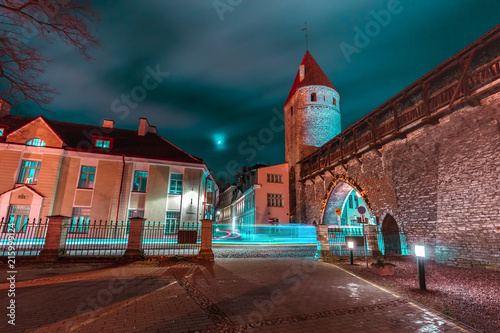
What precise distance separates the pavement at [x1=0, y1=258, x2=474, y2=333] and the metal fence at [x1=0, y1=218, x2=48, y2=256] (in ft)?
15.2

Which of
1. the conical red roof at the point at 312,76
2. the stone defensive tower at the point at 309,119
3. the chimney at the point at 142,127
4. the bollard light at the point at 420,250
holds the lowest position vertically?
the bollard light at the point at 420,250

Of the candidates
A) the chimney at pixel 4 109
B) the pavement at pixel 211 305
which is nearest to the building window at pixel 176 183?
the pavement at pixel 211 305

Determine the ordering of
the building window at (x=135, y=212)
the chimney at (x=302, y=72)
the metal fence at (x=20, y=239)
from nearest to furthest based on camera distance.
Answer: the metal fence at (x=20, y=239) < the building window at (x=135, y=212) < the chimney at (x=302, y=72)

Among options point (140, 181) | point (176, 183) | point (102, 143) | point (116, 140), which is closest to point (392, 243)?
point (176, 183)

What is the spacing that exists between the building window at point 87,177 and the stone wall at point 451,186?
21974 millimetres

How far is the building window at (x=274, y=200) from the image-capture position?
1199 inches

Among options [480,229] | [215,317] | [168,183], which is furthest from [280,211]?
[215,317]

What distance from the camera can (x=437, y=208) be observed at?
11.5 metres

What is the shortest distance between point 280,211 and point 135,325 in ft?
91.2

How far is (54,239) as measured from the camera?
9789mm

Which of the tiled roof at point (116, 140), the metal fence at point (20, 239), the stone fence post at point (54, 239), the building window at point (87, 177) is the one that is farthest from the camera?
the tiled roof at point (116, 140)

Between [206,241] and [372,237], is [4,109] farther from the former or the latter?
[372,237]

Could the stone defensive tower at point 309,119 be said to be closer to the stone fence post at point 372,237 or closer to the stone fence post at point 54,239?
the stone fence post at point 372,237

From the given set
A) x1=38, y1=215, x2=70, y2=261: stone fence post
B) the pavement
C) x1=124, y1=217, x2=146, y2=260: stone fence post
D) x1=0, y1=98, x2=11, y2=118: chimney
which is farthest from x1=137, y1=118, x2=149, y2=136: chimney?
the pavement
